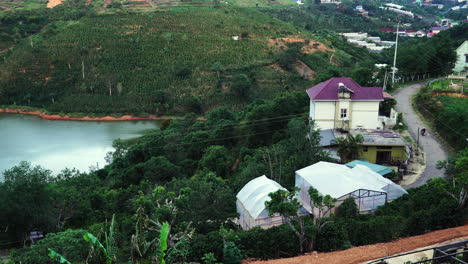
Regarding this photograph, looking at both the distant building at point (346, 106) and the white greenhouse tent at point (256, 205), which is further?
→ the distant building at point (346, 106)

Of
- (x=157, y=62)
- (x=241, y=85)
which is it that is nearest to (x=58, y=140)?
(x=157, y=62)

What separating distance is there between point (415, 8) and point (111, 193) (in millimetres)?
103599

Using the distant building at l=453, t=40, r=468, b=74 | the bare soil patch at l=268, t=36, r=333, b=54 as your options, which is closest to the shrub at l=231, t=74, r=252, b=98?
the bare soil patch at l=268, t=36, r=333, b=54

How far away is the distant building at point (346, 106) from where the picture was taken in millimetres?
20422

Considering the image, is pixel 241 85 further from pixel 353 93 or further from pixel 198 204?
pixel 198 204

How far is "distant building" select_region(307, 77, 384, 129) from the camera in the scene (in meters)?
20.4

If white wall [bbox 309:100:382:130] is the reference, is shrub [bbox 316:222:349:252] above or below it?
below

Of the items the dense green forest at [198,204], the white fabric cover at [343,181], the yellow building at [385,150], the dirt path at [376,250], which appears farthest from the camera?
the yellow building at [385,150]

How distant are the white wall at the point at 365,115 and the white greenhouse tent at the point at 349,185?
600cm

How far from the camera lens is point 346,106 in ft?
67.5

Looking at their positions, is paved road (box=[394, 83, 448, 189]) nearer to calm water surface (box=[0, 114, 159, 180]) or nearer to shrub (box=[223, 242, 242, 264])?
shrub (box=[223, 242, 242, 264])

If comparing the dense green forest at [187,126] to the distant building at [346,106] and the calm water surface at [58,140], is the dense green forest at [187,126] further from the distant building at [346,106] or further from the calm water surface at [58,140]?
the calm water surface at [58,140]

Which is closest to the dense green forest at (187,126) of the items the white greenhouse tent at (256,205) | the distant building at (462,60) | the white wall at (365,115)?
the white greenhouse tent at (256,205)

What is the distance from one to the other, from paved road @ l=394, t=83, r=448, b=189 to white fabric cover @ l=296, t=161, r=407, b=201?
7.06 feet
